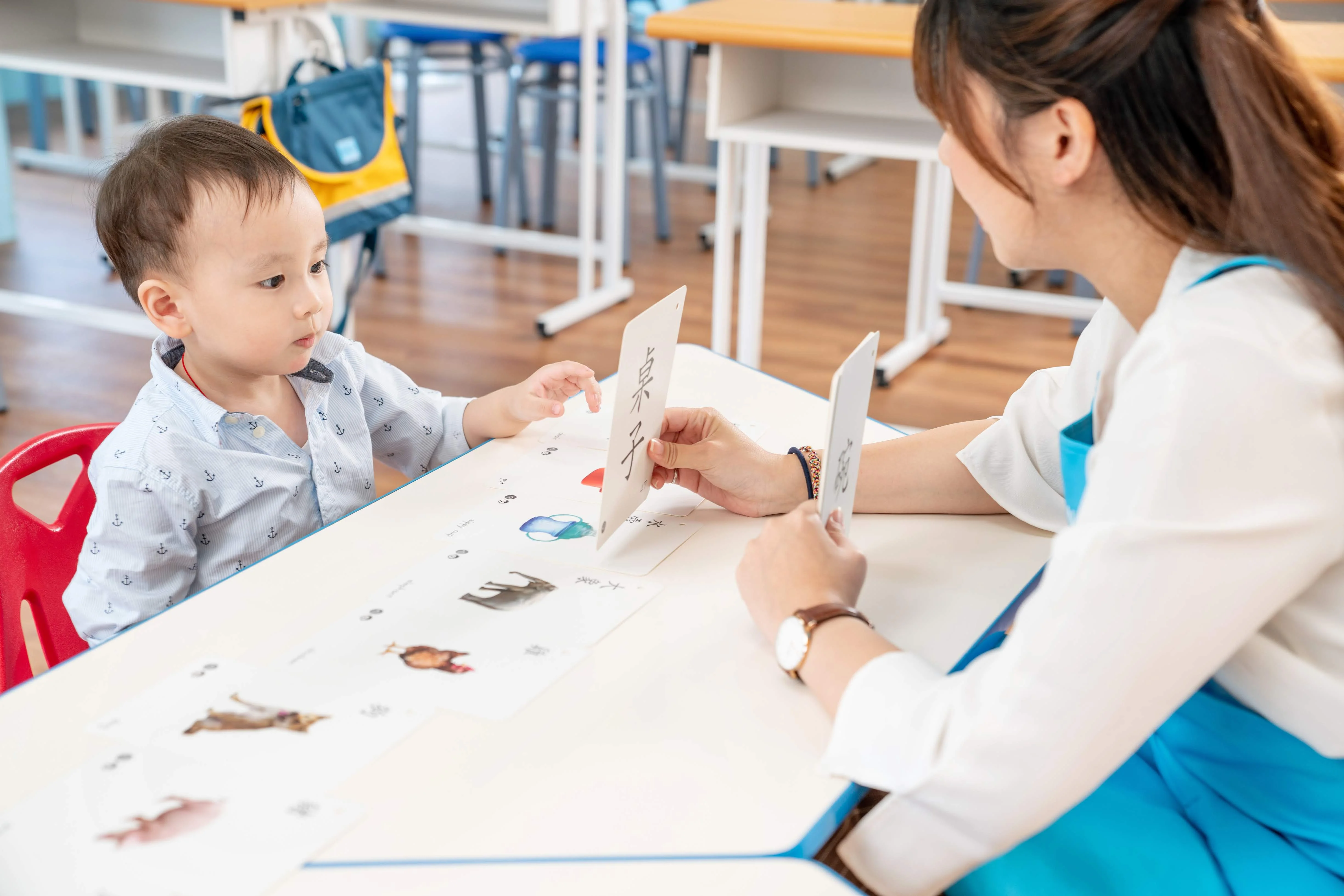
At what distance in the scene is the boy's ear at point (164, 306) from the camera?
4.03 feet

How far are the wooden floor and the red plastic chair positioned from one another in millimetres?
1386

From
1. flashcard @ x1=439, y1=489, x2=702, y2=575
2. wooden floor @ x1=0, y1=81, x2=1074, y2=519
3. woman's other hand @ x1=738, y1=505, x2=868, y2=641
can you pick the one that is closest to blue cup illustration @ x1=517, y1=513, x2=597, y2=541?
flashcard @ x1=439, y1=489, x2=702, y2=575

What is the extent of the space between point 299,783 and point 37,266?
389 centimetres

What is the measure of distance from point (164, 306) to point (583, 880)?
799 mm

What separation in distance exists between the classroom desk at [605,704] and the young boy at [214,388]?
0.20m

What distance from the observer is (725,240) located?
3055mm

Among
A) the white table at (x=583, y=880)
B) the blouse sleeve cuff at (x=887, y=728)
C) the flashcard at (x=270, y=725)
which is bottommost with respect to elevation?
the white table at (x=583, y=880)

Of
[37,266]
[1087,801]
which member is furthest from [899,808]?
[37,266]

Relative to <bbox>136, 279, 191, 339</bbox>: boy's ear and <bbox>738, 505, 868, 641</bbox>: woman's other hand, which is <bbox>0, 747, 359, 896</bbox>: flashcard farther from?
<bbox>136, 279, 191, 339</bbox>: boy's ear

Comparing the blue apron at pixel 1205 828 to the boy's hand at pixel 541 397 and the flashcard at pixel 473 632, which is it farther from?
the boy's hand at pixel 541 397

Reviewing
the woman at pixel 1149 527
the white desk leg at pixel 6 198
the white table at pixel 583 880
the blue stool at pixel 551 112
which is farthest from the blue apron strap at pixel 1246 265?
the white desk leg at pixel 6 198

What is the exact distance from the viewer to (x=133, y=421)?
1.23 metres

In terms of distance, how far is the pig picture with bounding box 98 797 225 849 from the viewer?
28.3 inches

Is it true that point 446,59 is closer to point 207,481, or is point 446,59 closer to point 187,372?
point 187,372
